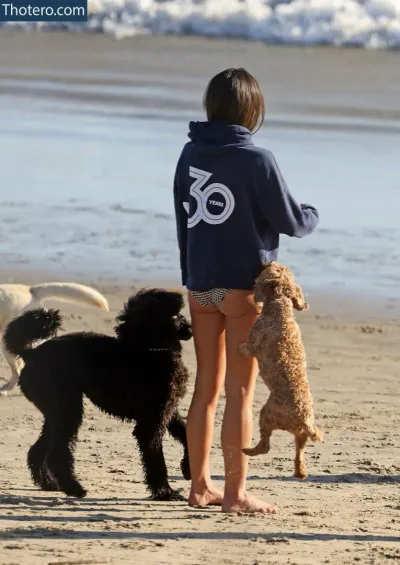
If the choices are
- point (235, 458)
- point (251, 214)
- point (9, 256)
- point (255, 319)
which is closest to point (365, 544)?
point (235, 458)

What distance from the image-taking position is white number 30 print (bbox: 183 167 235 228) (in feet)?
15.2

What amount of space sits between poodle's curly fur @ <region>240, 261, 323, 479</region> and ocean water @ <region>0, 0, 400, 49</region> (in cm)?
2305

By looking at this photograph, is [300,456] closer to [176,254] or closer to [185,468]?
[185,468]

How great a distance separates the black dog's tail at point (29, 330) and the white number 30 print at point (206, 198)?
3.20 feet

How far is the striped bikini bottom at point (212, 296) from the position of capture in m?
4.74

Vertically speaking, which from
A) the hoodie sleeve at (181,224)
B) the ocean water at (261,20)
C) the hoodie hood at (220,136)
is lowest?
the hoodie sleeve at (181,224)

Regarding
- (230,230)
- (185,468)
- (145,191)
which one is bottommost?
(185,468)

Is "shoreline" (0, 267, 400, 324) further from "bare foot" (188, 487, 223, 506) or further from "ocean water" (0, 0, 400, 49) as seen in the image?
"ocean water" (0, 0, 400, 49)

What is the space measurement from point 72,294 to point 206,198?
248cm

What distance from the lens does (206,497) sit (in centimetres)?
504

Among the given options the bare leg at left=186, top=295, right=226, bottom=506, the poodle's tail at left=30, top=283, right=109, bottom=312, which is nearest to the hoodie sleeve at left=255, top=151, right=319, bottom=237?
the bare leg at left=186, top=295, right=226, bottom=506

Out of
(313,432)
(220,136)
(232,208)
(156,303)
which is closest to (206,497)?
(313,432)

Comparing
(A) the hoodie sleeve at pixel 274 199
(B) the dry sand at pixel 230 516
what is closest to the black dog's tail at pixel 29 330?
(B) the dry sand at pixel 230 516

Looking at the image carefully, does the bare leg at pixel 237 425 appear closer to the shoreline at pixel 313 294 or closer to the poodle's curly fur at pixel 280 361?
the poodle's curly fur at pixel 280 361
